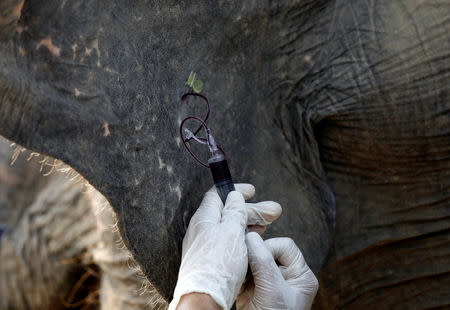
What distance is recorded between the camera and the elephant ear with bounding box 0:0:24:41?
940mm

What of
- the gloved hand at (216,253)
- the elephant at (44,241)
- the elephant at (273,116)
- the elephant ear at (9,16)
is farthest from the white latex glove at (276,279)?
the elephant at (44,241)

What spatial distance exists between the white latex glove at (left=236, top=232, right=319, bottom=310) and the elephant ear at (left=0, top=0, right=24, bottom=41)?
55 centimetres

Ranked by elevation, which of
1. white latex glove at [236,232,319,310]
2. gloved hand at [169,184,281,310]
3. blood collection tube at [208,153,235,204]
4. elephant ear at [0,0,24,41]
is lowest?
white latex glove at [236,232,319,310]

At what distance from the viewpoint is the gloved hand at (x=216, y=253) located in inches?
45.0

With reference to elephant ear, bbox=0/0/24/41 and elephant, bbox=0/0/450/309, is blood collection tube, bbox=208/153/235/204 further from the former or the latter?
elephant ear, bbox=0/0/24/41

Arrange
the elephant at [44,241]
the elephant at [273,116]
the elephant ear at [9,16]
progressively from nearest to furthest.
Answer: the elephant ear at [9,16] < the elephant at [273,116] < the elephant at [44,241]

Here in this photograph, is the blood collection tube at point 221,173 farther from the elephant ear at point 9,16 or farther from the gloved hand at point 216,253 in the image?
the elephant ear at point 9,16

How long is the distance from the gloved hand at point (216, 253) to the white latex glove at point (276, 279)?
A: 4 cm

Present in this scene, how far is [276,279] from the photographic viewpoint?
1248 mm

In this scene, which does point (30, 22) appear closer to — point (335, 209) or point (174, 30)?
point (174, 30)

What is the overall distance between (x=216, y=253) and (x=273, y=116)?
17.6 inches

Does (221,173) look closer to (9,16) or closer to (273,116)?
(273,116)

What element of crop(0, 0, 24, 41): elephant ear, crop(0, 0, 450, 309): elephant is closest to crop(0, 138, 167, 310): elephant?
crop(0, 0, 450, 309): elephant

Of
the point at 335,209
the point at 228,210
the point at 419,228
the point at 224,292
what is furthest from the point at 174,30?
the point at 419,228
